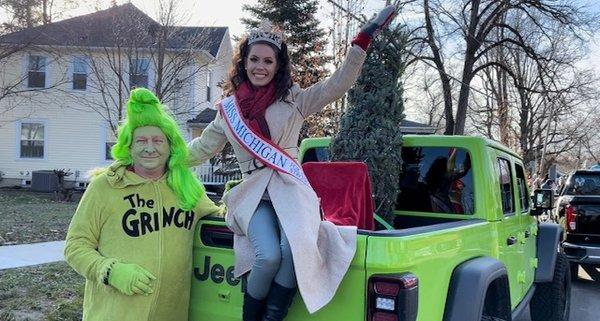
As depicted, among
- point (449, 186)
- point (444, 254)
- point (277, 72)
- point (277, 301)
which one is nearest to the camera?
point (277, 301)

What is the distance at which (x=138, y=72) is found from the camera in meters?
16.3

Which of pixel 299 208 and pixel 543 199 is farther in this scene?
pixel 543 199

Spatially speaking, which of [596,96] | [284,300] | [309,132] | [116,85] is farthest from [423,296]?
[596,96]

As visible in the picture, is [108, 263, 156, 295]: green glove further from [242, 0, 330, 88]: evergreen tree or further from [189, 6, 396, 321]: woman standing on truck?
[242, 0, 330, 88]: evergreen tree

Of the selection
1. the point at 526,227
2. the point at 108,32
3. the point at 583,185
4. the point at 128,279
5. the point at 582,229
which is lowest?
the point at 582,229

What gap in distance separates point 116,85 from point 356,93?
14.6 m

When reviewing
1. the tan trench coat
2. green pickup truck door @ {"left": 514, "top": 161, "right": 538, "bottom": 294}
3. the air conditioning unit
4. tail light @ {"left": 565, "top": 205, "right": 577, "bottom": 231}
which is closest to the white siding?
the air conditioning unit

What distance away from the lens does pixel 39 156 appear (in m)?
21.0

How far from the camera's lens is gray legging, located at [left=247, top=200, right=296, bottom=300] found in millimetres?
2340

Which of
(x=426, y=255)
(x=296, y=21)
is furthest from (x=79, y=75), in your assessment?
(x=426, y=255)

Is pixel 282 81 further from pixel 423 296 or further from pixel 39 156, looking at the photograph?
pixel 39 156

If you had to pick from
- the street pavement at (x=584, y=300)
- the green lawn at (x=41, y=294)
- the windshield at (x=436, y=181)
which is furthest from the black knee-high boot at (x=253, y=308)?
the street pavement at (x=584, y=300)

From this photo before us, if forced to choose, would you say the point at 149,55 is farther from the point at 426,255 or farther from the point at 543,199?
the point at 426,255

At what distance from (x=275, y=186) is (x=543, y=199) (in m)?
3.35
